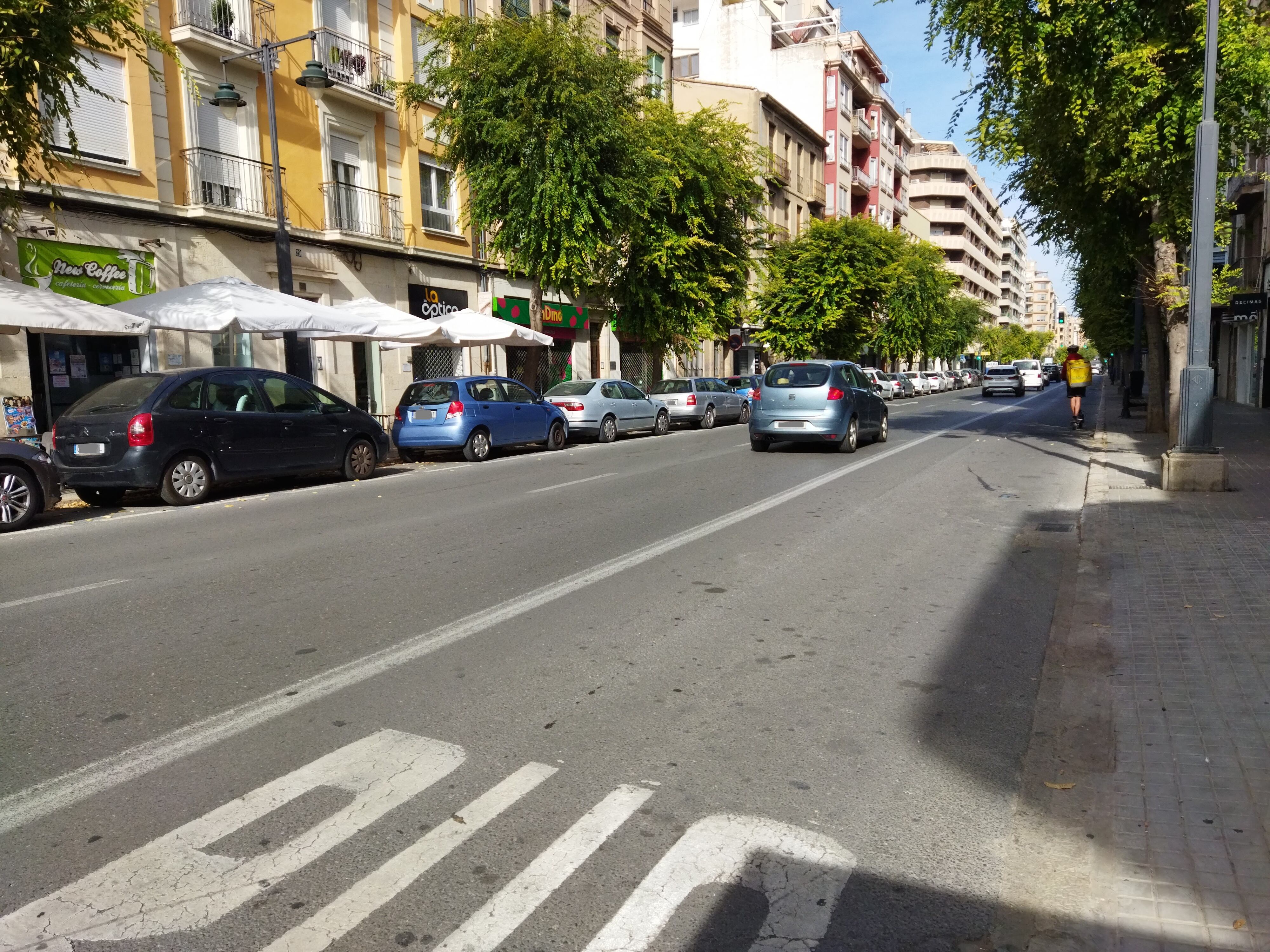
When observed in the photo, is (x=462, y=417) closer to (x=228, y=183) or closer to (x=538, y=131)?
(x=538, y=131)

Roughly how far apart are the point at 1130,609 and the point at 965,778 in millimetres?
2898

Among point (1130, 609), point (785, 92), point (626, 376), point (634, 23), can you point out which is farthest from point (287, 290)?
point (785, 92)

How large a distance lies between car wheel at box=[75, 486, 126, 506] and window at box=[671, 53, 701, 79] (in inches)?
2008

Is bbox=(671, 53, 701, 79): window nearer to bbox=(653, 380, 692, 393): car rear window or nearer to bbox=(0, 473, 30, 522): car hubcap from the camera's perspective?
bbox=(653, 380, 692, 393): car rear window

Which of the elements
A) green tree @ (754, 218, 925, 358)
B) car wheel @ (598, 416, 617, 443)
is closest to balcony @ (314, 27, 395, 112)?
car wheel @ (598, 416, 617, 443)

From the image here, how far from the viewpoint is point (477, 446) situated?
16438 millimetres

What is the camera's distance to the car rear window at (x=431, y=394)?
16.3 m

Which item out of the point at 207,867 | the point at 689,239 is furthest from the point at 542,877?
the point at 689,239

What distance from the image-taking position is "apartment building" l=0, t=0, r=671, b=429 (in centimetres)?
1678

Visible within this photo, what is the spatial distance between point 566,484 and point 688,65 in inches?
2013

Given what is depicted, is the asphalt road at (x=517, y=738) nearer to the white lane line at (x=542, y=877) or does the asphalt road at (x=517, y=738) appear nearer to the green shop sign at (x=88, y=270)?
the white lane line at (x=542, y=877)

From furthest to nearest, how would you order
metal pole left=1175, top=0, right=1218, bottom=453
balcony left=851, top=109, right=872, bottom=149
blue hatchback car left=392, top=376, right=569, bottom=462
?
balcony left=851, top=109, right=872, bottom=149
blue hatchback car left=392, top=376, right=569, bottom=462
metal pole left=1175, top=0, right=1218, bottom=453

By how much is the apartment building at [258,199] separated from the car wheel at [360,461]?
192 inches

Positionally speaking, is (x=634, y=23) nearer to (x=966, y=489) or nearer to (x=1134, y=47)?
(x=1134, y=47)
